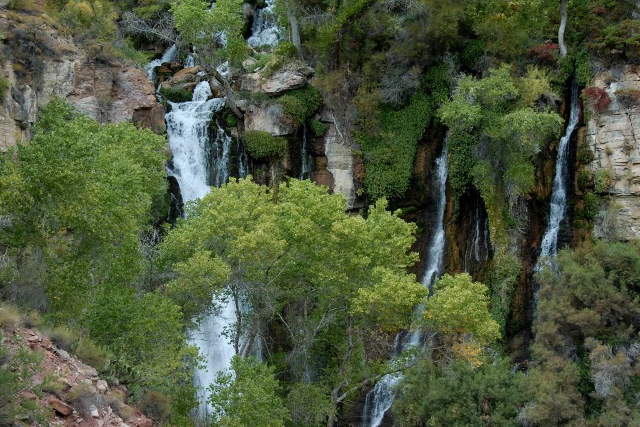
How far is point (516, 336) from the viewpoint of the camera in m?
24.0

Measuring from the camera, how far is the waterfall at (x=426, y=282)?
888 inches

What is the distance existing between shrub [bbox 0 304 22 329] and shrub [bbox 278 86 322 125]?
648 inches

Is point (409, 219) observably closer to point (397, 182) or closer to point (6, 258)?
point (397, 182)

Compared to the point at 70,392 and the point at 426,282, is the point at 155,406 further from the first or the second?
the point at 426,282

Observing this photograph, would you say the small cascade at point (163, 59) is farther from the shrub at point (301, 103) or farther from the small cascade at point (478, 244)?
the small cascade at point (478, 244)

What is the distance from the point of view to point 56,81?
995 inches

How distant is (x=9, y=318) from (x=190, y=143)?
49.4 feet

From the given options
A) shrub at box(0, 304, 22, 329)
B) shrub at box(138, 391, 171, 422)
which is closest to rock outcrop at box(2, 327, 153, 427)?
shrub at box(0, 304, 22, 329)

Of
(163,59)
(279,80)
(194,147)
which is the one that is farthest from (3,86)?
(163,59)

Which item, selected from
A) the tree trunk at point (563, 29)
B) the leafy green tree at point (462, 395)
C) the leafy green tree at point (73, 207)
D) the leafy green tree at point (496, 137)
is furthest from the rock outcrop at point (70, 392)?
the tree trunk at point (563, 29)

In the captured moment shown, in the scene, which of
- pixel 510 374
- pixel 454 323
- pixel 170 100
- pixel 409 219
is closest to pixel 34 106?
pixel 170 100

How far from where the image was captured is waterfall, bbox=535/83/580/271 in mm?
24375

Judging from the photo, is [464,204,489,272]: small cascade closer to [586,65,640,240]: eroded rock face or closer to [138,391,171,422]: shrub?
[586,65,640,240]: eroded rock face

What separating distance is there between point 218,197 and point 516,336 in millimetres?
12474
